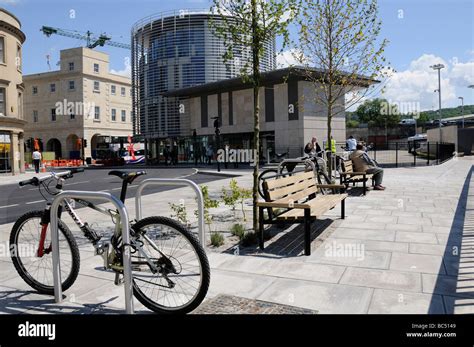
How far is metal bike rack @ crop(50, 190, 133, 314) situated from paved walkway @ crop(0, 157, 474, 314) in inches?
11.6

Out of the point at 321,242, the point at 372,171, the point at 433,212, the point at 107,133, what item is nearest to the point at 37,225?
the point at 321,242

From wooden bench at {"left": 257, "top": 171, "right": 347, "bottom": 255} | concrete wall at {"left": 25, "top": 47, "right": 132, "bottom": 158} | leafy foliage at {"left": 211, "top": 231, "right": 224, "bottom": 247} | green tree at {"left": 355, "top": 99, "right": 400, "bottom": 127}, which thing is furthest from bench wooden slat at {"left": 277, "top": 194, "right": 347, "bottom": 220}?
green tree at {"left": 355, "top": 99, "right": 400, "bottom": 127}

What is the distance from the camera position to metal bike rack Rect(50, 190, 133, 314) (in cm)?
356

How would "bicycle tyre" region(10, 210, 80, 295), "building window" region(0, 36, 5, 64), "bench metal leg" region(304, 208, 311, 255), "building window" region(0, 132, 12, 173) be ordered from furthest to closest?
"building window" region(0, 36, 5, 64)
"building window" region(0, 132, 12, 173)
"bench metal leg" region(304, 208, 311, 255)
"bicycle tyre" region(10, 210, 80, 295)

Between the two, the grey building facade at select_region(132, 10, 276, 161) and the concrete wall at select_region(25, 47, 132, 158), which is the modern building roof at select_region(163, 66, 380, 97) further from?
the concrete wall at select_region(25, 47, 132, 158)

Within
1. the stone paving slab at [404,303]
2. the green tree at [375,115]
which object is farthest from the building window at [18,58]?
the green tree at [375,115]

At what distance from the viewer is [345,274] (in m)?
4.83

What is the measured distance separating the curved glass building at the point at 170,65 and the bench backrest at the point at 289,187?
30.9 m

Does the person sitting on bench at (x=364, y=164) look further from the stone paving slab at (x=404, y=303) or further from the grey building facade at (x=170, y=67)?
the grey building facade at (x=170, y=67)

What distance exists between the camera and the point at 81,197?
392 centimetres

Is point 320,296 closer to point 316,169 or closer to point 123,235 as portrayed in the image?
point 123,235

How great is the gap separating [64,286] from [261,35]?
4.57m
